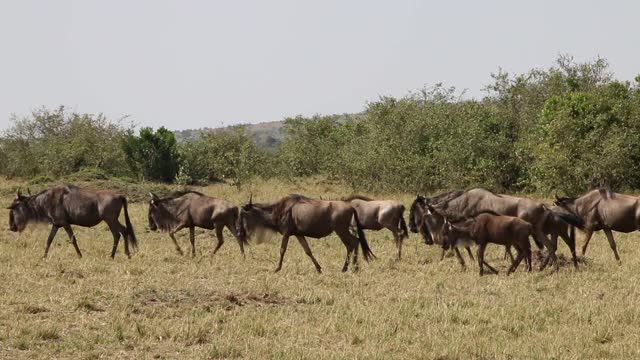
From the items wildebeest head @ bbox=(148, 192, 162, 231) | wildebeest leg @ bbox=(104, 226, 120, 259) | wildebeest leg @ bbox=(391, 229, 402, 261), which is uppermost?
wildebeest head @ bbox=(148, 192, 162, 231)

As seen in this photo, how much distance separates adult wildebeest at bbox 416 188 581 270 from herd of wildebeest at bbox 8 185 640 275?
0.02m

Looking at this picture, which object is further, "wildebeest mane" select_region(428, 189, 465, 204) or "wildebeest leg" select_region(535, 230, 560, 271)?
"wildebeest mane" select_region(428, 189, 465, 204)

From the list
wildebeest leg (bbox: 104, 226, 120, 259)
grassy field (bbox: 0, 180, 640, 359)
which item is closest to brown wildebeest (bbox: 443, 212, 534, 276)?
grassy field (bbox: 0, 180, 640, 359)

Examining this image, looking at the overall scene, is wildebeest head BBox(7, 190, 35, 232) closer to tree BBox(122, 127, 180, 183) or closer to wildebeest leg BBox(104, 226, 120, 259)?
wildebeest leg BBox(104, 226, 120, 259)

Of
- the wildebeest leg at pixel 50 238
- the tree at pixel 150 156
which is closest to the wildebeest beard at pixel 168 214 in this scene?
the wildebeest leg at pixel 50 238

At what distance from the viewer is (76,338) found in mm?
8805

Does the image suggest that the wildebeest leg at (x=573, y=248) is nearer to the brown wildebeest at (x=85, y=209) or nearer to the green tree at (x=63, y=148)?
the brown wildebeest at (x=85, y=209)

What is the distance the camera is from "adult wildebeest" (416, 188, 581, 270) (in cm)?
1480

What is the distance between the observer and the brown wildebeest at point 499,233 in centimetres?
1383

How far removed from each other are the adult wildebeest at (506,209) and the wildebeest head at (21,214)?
861cm

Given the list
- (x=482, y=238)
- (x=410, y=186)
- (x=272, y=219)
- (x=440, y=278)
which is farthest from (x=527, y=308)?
(x=410, y=186)

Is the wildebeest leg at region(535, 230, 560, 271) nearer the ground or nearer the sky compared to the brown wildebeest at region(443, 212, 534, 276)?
nearer the ground

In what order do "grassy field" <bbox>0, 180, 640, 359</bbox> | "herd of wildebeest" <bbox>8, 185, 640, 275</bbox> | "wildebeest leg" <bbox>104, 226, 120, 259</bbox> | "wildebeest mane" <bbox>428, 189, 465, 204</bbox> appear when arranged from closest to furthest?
"grassy field" <bbox>0, 180, 640, 359</bbox>
"herd of wildebeest" <bbox>8, 185, 640, 275</bbox>
"wildebeest leg" <bbox>104, 226, 120, 259</bbox>
"wildebeest mane" <bbox>428, 189, 465, 204</bbox>

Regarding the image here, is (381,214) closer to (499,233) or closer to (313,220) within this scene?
(313,220)
